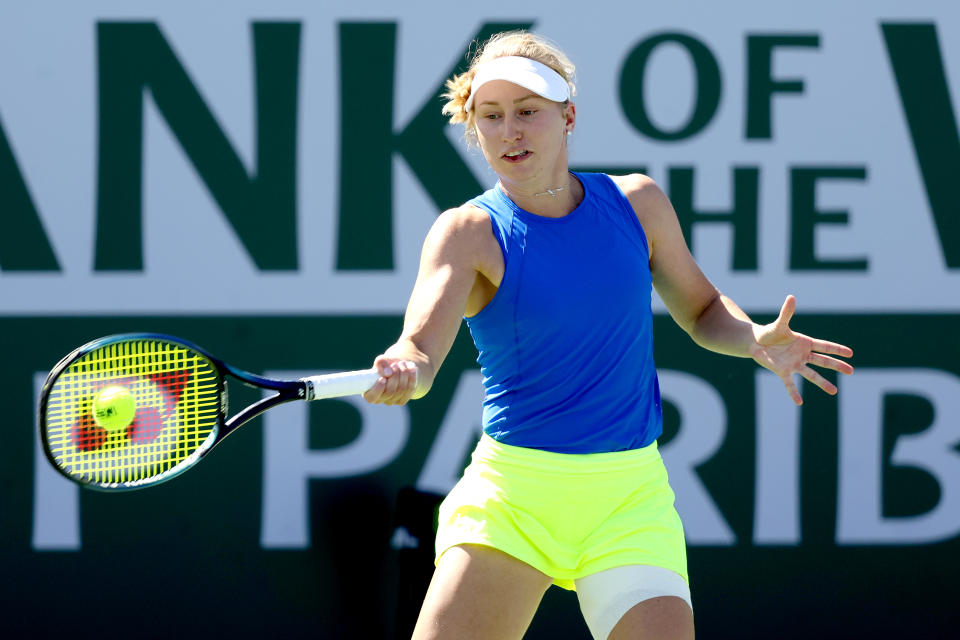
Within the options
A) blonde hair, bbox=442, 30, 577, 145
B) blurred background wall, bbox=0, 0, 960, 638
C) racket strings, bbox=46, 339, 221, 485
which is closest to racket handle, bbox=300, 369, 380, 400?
racket strings, bbox=46, 339, 221, 485

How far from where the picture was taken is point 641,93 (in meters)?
4.11

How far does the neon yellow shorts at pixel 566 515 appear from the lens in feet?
8.02

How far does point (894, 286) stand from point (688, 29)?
104 centimetres

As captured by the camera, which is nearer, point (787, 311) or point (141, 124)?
point (787, 311)

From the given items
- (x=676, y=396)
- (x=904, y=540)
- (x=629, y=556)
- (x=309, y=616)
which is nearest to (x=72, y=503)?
(x=309, y=616)

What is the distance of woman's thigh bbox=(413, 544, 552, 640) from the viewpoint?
92.0 inches

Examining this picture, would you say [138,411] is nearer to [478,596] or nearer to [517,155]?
[478,596]

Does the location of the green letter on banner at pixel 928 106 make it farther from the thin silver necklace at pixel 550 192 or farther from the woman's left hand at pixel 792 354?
the thin silver necklace at pixel 550 192

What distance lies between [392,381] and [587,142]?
6.66 ft

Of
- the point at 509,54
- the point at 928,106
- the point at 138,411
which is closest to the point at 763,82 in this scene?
the point at 928,106

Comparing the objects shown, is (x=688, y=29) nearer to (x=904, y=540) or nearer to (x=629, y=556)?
(x=904, y=540)

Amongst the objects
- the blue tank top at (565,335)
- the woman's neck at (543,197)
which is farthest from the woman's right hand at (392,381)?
the woman's neck at (543,197)

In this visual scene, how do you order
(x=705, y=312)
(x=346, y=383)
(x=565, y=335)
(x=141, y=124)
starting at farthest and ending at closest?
(x=141, y=124)
(x=705, y=312)
(x=565, y=335)
(x=346, y=383)

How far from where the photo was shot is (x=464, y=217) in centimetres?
250
